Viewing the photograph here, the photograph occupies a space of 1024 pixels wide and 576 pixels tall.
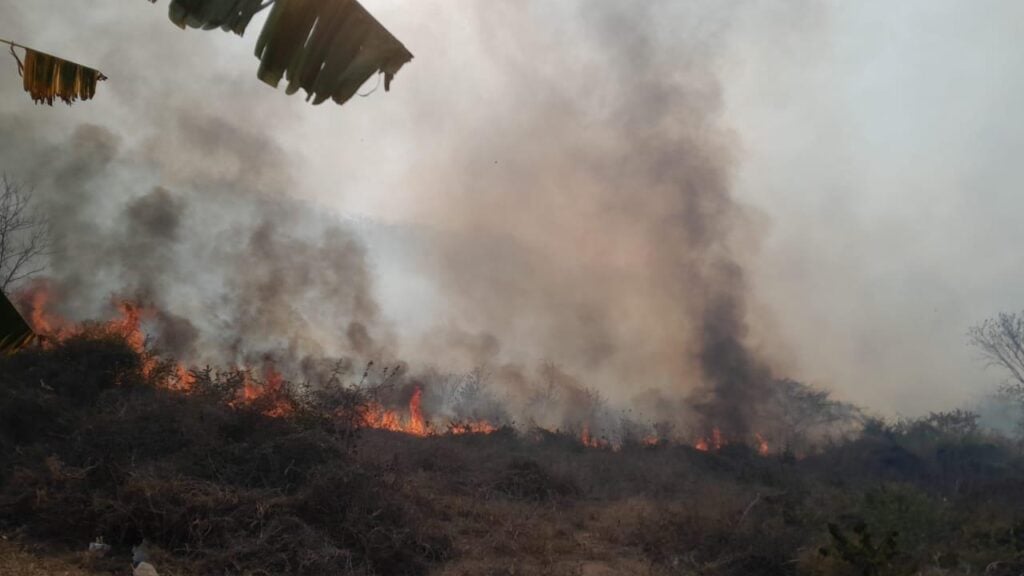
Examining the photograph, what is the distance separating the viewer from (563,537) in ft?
33.0

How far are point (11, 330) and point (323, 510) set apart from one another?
482 cm

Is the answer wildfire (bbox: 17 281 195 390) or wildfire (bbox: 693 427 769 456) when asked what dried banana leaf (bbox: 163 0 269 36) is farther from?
wildfire (bbox: 693 427 769 456)

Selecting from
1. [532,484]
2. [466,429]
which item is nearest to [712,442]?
[466,429]

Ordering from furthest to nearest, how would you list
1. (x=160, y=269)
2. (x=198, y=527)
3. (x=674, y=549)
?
1. (x=160, y=269)
2. (x=674, y=549)
3. (x=198, y=527)

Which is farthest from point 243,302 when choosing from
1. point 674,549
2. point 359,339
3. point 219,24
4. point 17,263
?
point 219,24

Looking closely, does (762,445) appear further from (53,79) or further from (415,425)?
(53,79)

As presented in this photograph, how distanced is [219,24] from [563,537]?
30.9 ft

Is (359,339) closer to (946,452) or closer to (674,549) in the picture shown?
(674,549)

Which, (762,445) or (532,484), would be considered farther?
→ (762,445)

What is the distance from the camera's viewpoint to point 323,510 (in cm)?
775

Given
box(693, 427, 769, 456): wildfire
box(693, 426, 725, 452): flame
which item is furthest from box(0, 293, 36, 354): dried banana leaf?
box(693, 426, 725, 452): flame

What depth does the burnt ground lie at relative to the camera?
22.0ft

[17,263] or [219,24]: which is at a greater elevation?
[17,263]

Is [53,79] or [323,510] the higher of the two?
[53,79]
